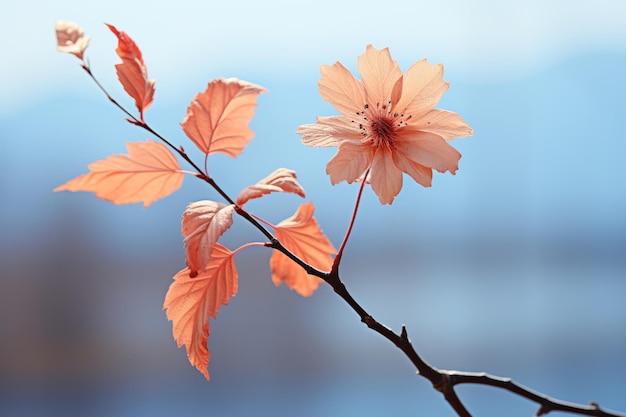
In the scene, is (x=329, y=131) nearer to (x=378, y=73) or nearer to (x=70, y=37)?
(x=378, y=73)

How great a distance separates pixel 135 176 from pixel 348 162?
0.54ft

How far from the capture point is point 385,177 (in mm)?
365

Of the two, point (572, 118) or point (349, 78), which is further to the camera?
point (572, 118)

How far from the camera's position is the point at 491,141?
81.5 inches

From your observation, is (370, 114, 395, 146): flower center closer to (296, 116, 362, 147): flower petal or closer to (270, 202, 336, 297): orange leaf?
(296, 116, 362, 147): flower petal

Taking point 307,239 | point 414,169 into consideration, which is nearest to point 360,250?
point 307,239

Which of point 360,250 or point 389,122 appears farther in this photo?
point 360,250

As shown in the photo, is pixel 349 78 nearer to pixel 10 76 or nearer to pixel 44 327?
pixel 10 76

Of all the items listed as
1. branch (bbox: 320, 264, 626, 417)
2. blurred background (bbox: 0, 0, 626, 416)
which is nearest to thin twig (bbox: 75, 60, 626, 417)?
branch (bbox: 320, 264, 626, 417)

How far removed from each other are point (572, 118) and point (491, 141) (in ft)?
0.99

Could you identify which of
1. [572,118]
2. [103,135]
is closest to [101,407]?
[103,135]

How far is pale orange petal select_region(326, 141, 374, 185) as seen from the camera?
34 cm

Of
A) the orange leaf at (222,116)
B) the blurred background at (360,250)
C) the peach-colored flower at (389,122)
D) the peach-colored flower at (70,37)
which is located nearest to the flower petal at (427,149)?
the peach-colored flower at (389,122)

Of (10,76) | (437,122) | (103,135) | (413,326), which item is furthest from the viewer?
(413,326)
